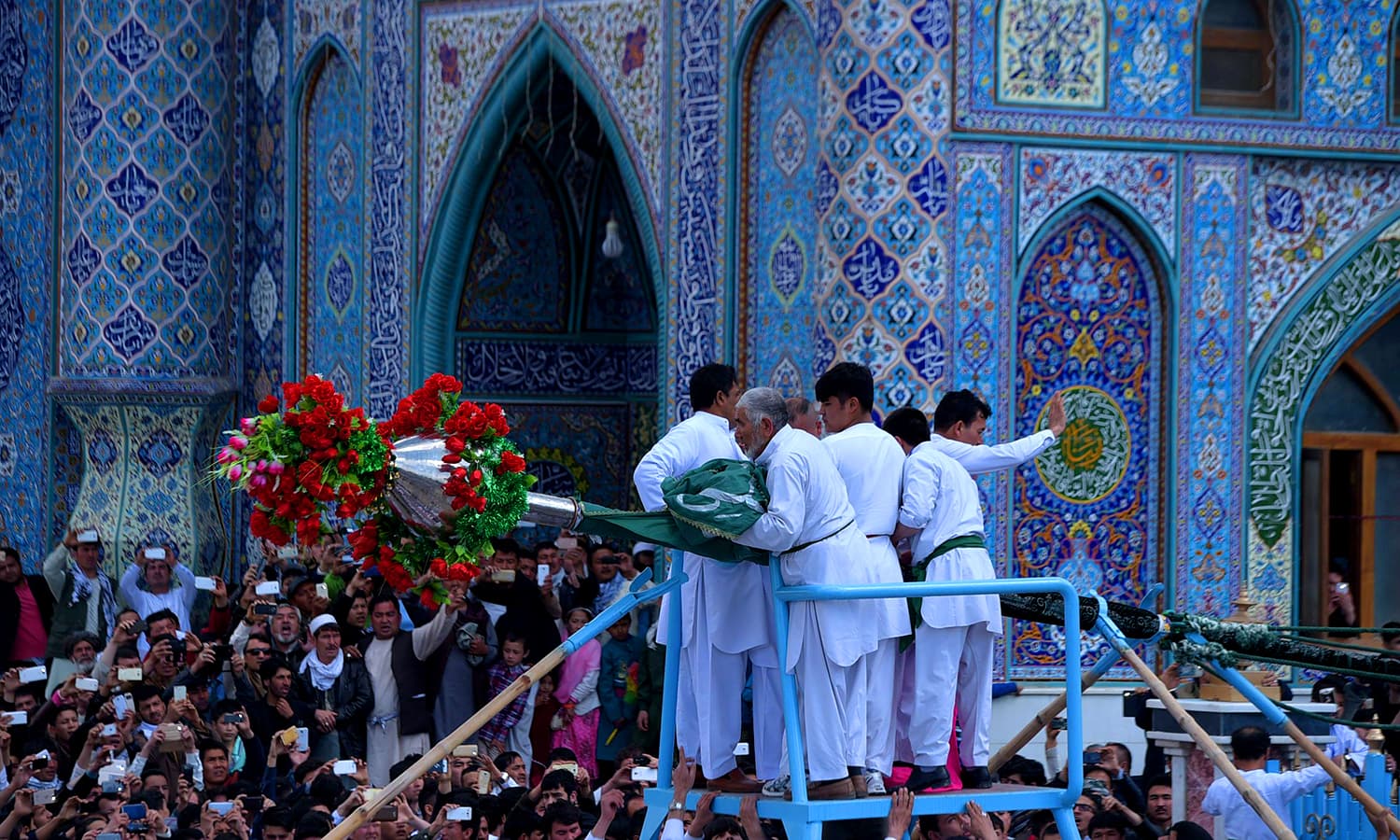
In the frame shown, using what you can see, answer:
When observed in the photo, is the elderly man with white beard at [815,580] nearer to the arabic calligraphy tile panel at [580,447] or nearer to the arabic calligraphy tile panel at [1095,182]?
the arabic calligraphy tile panel at [1095,182]

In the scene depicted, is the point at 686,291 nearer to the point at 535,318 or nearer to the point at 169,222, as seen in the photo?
the point at 535,318

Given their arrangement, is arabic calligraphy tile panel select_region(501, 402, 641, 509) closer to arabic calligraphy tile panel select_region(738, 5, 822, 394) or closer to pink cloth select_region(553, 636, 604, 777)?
arabic calligraphy tile panel select_region(738, 5, 822, 394)

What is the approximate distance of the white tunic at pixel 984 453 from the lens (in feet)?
33.9

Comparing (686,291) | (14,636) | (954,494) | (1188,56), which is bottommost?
(14,636)

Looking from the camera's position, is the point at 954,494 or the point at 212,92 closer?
the point at 954,494

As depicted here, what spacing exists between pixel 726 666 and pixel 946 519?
3.84 feet

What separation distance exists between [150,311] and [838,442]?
10502 millimetres

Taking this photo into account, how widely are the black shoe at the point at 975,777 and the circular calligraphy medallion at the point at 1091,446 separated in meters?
5.79

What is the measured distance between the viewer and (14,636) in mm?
17156

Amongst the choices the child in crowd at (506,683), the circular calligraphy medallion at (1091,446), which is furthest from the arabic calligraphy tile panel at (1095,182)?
the child in crowd at (506,683)

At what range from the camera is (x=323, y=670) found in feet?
44.7

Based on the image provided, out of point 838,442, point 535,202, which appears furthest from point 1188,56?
point 838,442

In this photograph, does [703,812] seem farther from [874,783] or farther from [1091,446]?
[1091,446]

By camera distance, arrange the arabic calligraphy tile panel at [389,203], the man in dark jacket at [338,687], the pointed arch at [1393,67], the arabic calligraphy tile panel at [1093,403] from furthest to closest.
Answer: the arabic calligraphy tile panel at [389,203] → the pointed arch at [1393,67] → the arabic calligraphy tile panel at [1093,403] → the man in dark jacket at [338,687]
